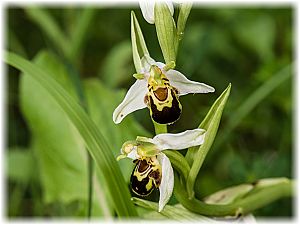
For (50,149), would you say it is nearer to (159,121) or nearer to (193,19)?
(159,121)

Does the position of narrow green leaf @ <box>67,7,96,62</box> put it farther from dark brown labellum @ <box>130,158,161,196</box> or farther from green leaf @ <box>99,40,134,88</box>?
dark brown labellum @ <box>130,158,161,196</box>

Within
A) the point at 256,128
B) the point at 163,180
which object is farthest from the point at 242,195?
the point at 256,128

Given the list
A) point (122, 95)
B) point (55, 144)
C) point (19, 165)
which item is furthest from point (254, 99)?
point (19, 165)

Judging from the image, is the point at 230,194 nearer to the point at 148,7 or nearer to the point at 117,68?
the point at 148,7

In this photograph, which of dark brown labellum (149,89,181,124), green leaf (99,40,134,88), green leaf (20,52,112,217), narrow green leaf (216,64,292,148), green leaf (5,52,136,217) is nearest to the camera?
dark brown labellum (149,89,181,124)

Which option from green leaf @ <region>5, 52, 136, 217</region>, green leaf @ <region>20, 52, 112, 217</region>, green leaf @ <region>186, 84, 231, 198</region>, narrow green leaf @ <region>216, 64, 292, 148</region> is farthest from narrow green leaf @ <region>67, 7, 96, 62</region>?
green leaf @ <region>186, 84, 231, 198</region>

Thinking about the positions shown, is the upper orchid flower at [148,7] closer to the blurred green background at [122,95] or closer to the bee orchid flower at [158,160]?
the bee orchid flower at [158,160]
